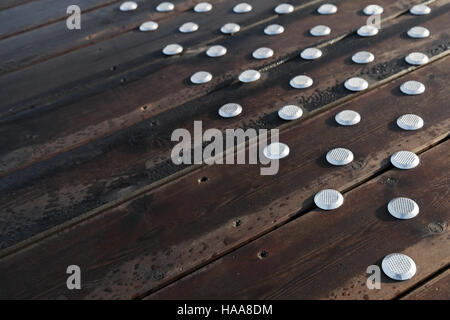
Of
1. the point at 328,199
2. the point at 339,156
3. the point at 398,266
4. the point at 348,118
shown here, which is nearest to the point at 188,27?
the point at 348,118

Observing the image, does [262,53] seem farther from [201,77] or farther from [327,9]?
[327,9]

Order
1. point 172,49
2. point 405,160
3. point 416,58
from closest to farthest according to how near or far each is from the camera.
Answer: point 405,160 → point 416,58 → point 172,49

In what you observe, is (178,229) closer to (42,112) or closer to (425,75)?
(42,112)

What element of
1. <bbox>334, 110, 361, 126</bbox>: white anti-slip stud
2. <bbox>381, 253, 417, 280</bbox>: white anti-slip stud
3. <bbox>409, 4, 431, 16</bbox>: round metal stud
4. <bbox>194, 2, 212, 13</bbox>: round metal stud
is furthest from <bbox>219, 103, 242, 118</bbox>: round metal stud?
<bbox>409, 4, 431, 16</bbox>: round metal stud

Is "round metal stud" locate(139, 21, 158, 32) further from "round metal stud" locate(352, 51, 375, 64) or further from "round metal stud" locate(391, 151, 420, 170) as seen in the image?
"round metal stud" locate(391, 151, 420, 170)
